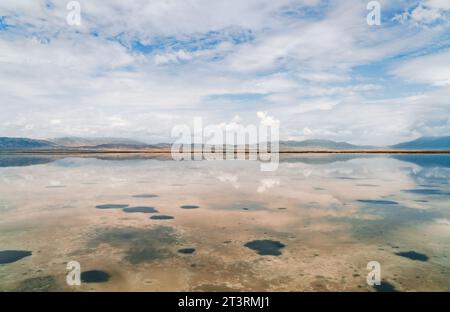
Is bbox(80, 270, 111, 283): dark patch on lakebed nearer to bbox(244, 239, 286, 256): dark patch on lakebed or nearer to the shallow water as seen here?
the shallow water

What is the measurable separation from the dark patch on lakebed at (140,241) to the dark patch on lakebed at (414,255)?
18.3ft

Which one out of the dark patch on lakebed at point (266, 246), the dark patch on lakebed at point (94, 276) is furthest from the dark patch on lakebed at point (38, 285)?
the dark patch on lakebed at point (266, 246)

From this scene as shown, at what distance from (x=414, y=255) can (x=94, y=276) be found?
287 inches

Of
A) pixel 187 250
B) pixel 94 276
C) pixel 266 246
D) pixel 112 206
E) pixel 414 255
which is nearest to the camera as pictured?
pixel 94 276

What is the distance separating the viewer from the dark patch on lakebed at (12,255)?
Answer: 7551 mm

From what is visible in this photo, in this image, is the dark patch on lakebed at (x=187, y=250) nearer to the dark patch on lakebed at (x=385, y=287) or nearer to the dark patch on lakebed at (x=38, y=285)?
the dark patch on lakebed at (x=38, y=285)

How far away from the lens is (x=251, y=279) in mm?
6395

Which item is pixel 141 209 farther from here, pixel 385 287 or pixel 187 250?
pixel 385 287

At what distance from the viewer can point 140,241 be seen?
8891 mm

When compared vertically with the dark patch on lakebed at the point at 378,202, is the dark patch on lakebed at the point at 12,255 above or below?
below

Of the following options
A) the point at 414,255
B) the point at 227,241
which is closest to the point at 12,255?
the point at 227,241

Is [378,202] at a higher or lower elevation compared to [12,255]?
higher

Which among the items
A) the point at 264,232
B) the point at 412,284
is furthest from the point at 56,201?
the point at 412,284

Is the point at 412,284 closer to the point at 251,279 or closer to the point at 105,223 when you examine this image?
the point at 251,279
